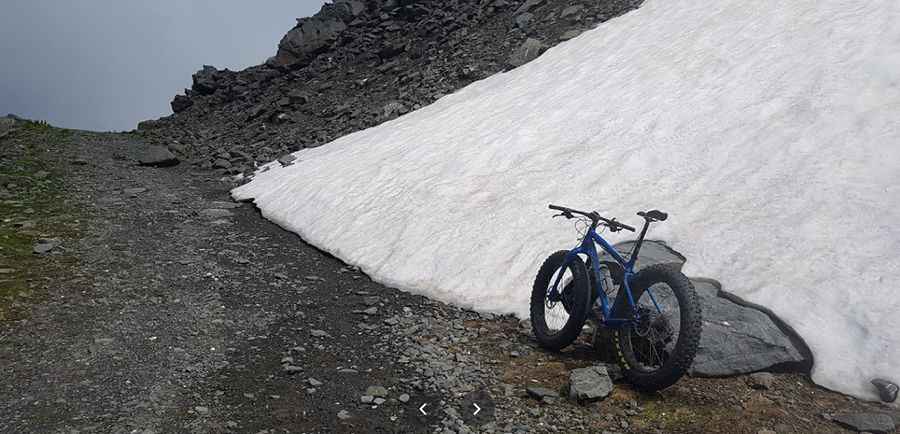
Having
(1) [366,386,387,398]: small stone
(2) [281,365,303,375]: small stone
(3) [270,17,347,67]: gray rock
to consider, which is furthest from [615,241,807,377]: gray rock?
(3) [270,17,347,67]: gray rock

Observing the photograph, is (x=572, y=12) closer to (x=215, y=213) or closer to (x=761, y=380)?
(x=215, y=213)

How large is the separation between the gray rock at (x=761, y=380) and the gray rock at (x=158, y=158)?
27.1 meters

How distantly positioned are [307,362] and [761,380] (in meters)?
6.08

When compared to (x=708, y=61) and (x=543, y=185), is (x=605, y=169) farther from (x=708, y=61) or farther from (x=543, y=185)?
(x=708, y=61)

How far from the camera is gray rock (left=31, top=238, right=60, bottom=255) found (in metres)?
12.9

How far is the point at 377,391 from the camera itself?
7641 mm

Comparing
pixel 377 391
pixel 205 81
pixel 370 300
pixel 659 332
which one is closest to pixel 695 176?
pixel 659 332

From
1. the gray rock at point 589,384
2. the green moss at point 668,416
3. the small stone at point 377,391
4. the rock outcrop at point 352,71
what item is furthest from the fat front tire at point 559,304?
the rock outcrop at point 352,71

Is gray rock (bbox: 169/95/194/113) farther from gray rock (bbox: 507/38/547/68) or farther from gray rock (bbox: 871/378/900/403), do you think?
gray rock (bbox: 871/378/900/403)

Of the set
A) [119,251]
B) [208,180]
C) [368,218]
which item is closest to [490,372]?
[368,218]

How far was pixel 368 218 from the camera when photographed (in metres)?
15.0

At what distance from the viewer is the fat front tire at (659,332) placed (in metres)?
6.39

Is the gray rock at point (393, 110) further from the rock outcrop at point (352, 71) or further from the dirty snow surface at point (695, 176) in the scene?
the dirty snow surface at point (695, 176)

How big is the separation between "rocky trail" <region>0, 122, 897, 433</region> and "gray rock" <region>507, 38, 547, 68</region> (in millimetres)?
13718
